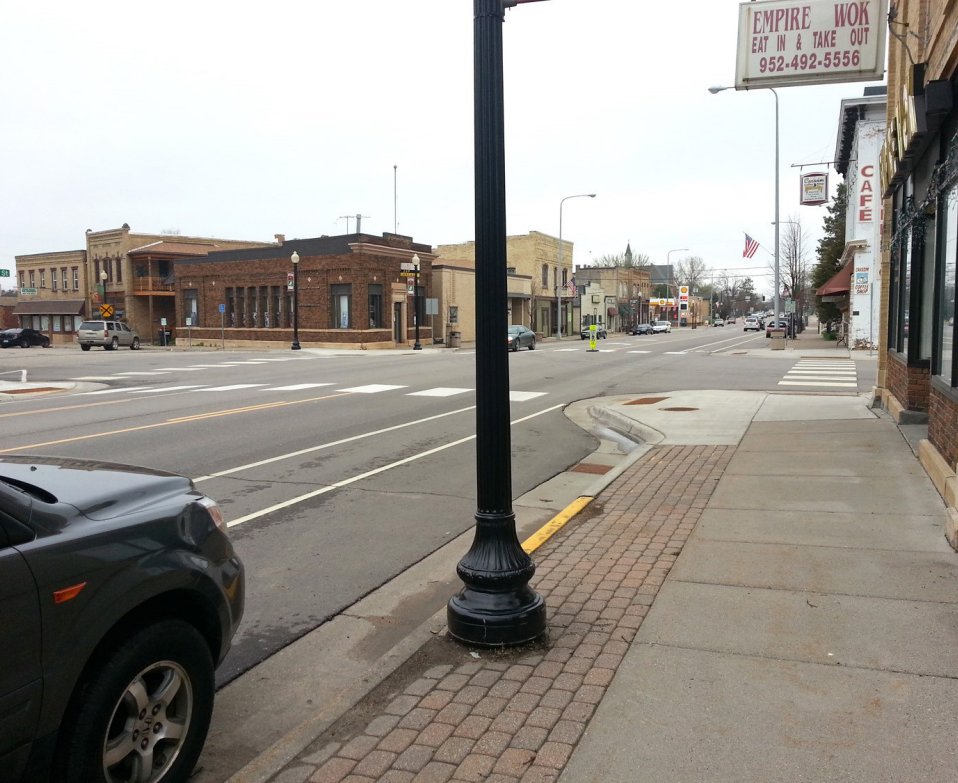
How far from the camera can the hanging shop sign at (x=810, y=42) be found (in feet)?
31.1

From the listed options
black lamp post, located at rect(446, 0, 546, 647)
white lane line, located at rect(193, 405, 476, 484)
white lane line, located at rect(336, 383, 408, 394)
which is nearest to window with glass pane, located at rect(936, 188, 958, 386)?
black lamp post, located at rect(446, 0, 546, 647)

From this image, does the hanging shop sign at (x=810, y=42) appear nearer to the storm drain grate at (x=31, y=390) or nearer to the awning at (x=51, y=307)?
the storm drain grate at (x=31, y=390)

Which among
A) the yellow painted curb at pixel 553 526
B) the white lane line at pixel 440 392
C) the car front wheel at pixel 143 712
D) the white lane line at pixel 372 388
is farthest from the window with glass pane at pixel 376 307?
the car front wheel at pixel 143 712

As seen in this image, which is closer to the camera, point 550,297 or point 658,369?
point 658,369

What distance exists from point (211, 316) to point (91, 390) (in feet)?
109

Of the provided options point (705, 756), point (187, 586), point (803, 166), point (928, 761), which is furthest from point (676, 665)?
point (803, 166)

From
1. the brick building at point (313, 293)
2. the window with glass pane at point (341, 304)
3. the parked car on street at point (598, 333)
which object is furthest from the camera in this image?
the parked car on street at point (598, 333)

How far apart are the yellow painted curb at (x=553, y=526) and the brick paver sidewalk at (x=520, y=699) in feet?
0.70

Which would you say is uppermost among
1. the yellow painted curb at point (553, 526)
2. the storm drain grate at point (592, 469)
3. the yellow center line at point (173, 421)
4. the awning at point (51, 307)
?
the awning at point (51, 307)

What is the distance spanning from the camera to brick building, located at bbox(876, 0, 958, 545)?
24.2ft

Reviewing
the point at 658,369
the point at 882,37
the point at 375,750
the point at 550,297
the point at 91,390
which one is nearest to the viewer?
the point at 375,750

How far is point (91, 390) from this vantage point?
19609 mm

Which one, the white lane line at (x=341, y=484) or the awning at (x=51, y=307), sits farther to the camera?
the awning at (x=51, y=307)

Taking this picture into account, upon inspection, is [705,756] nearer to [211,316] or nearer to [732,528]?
[732,528]
